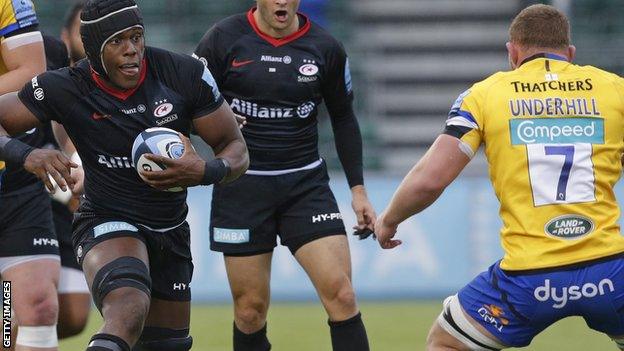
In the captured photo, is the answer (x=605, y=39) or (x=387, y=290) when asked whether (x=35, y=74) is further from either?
(x=605, y=39)

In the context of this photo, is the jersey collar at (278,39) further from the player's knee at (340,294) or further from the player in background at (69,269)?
the player's knee at (340,294)

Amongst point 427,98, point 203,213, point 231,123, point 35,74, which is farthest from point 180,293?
point 427,98

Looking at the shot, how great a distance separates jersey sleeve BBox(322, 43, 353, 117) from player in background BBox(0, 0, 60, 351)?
5.53 feet

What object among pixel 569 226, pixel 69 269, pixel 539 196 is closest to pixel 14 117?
pixel 69 269

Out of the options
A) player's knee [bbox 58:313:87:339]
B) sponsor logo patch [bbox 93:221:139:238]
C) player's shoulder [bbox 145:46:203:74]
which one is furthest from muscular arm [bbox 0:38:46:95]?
player's knee [bbox 58:313:87:339]

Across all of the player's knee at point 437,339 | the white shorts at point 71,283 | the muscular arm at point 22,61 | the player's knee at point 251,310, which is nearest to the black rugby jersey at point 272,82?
the player's knee at point 251,310

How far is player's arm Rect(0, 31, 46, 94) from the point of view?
A: 6.63 m

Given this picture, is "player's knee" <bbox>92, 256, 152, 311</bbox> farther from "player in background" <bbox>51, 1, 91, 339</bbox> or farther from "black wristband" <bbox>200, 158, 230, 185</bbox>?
"player in background" <bbox>51, 1, 91, 339</bbox>

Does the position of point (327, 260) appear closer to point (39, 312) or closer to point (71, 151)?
point (39, 312)

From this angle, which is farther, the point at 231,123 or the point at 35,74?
the point at 35,74

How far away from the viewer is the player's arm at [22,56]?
663 centimetres

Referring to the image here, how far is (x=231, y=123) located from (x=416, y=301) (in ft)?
24.4

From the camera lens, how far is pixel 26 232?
23.0ft

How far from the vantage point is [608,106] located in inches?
218
